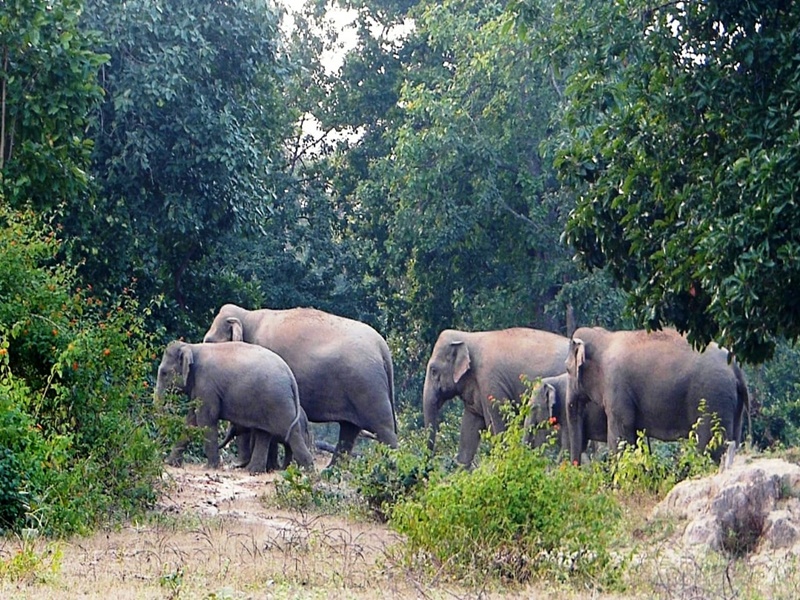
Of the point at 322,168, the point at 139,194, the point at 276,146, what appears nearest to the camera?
the point at 139,194

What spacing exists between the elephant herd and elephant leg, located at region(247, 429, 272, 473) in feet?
0.05

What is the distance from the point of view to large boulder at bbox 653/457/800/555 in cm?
909

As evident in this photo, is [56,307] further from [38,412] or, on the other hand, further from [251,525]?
[251,525]

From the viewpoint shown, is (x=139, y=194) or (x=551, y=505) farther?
(x=139, y=194)

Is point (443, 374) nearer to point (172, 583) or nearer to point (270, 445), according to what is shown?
point (270, 445)

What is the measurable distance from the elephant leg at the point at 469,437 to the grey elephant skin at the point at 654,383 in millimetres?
2386

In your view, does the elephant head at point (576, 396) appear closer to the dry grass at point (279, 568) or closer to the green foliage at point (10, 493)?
the dry grass at point (279, 568)

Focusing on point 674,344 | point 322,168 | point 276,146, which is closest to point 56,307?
point 674,344

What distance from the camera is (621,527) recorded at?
9.73 meters

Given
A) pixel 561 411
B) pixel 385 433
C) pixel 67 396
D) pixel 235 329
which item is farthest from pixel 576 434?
pixel 67 396

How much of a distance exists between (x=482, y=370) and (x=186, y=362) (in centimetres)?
456

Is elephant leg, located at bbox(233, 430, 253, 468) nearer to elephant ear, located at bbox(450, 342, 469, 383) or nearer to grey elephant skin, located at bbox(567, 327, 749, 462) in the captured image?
elephant ear, located at bbox(450, 342, 469, 383)

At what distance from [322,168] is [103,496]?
60.6 feet

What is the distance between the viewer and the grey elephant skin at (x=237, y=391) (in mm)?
15781
